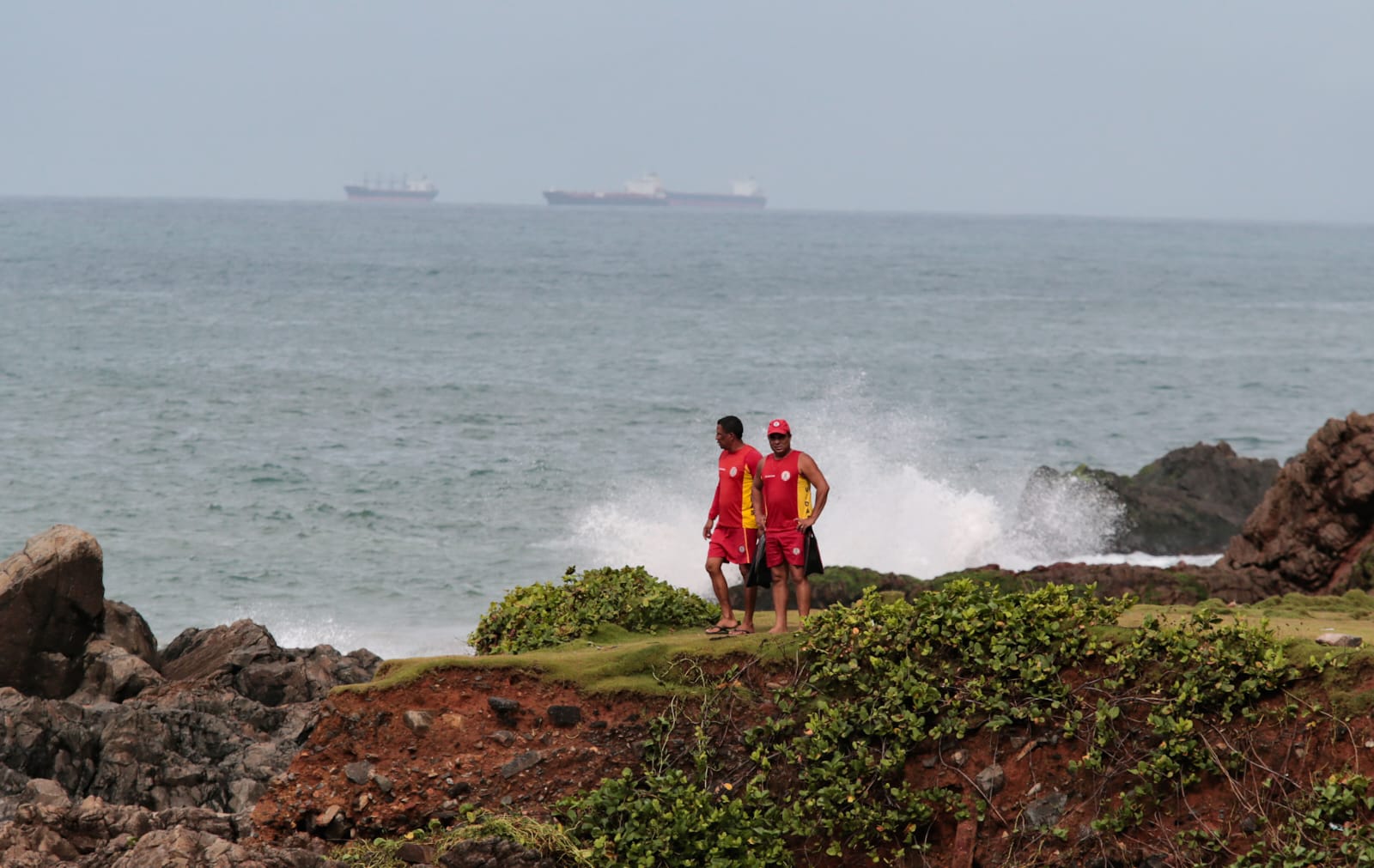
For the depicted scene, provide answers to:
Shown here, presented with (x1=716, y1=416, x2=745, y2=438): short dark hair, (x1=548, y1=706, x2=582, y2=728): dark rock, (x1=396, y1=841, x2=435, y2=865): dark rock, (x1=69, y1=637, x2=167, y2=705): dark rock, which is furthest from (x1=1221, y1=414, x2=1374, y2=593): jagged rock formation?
(x1=69, y1=637, x2=167, y2=705): dark rock

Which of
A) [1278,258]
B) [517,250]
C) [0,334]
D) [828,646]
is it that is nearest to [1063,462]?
[828,646]

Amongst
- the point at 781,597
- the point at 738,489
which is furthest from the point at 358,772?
the point at 738,489

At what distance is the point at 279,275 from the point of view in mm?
83625

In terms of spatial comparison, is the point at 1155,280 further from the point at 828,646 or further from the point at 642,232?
the point at 828,646

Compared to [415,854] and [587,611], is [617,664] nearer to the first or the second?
[587,611]

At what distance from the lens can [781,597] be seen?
1066 centimetres

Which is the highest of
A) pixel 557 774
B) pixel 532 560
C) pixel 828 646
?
pixel 828 646

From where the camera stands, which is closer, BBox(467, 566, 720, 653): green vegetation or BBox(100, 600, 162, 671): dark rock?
BBox(467, 566, 720, 653): green vegetation

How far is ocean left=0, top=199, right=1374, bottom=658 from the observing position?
27.1 metres

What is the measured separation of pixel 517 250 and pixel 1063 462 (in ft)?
274

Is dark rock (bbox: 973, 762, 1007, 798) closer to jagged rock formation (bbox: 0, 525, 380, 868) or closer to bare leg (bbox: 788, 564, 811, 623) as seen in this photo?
bare leg (bbox: 788, 564, 811, 623)

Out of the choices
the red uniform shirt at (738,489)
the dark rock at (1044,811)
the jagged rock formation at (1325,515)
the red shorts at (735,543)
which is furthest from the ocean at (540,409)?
the dark rock at (1044,811)

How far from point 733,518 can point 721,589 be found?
541 millimetres

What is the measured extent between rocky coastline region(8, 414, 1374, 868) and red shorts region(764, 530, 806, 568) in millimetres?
1663
